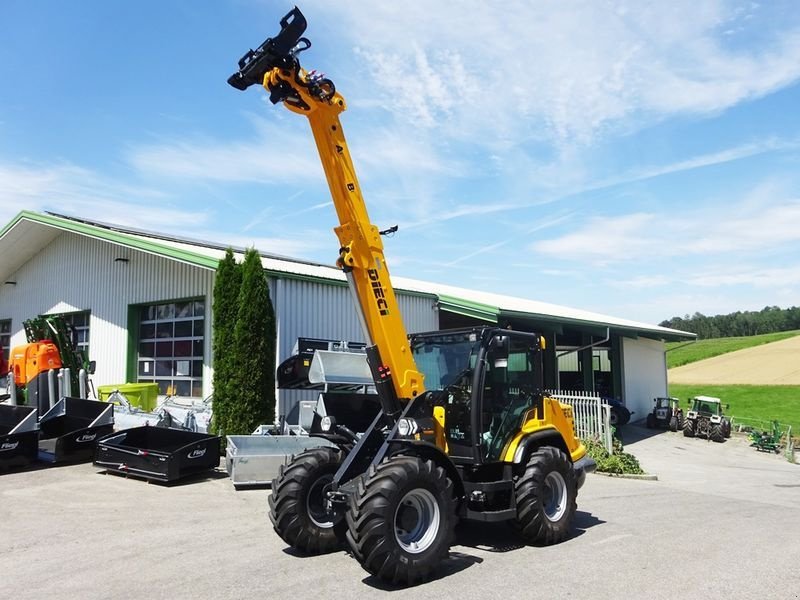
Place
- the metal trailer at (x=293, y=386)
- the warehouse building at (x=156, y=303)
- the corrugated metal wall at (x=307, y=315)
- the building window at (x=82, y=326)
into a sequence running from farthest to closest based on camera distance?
the building window at (x=82, y=326)
the warehouse building at (x=156, y=303)
the corrugated metal wall at (x=307, y=315)
the metal trailer at (x=293, y=386)

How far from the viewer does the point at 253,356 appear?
39.5ft

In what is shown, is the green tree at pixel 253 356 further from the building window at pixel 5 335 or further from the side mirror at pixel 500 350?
Result: the building window at pixel 5 335

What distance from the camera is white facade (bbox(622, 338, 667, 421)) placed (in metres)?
25.6

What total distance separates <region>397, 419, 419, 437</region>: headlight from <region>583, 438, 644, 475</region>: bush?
7.62 meters

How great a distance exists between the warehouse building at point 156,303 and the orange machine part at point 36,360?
195cm

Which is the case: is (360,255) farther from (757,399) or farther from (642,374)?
(757,399)

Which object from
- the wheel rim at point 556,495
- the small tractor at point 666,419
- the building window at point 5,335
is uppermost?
the building window at point 5,335

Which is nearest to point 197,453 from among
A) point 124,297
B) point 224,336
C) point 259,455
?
point 259,455

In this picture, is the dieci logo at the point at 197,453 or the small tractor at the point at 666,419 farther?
the small tractor at the point at 666,419

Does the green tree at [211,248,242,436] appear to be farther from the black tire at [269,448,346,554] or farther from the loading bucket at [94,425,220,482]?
the black tire at [269,448,346,554]

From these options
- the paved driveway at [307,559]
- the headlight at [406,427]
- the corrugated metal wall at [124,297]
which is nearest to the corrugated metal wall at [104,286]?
the corrugated metal wall at [124,297]

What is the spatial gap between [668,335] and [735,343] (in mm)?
64215

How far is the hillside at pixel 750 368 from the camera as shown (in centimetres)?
4961

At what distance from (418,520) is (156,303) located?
12.0 meters
